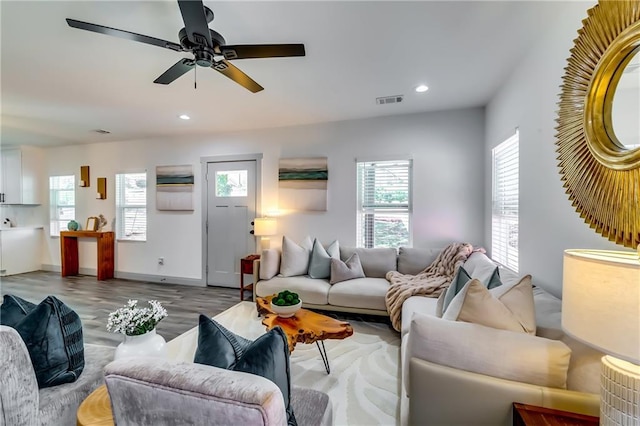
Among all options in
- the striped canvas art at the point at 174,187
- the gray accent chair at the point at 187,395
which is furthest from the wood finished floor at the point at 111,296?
the gray accent chair at the point at 187,395

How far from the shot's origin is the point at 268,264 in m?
3.63

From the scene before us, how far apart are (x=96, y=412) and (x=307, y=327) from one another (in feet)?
4.23

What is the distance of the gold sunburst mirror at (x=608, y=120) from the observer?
41.6 inches

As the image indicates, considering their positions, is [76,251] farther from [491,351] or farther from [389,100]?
[491,351]

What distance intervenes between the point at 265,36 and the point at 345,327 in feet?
7.55

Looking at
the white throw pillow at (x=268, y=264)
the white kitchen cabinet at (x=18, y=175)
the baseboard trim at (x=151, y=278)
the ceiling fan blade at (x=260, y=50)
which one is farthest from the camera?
the white kitchen cabinet at (x=18, y=175)

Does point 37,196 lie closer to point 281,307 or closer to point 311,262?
point 311,262

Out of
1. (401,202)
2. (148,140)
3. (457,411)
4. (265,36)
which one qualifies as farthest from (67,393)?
(148,140)

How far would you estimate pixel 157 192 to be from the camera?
506 centimetres

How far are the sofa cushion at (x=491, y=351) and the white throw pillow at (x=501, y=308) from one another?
2.3 inches

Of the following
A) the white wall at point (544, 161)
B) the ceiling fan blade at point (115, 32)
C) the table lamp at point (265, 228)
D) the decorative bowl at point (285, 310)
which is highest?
the ceiling fan blade at point (115, 32)

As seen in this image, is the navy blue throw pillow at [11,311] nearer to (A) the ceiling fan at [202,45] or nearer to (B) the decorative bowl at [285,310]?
(B) the decorative bowl at [285,310]

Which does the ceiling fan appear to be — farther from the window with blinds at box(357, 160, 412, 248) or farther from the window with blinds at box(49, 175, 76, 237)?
the window with blinds at box(49, 175, 76, 237)

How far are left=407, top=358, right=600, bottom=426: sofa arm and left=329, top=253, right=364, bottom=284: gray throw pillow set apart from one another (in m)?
2.11
